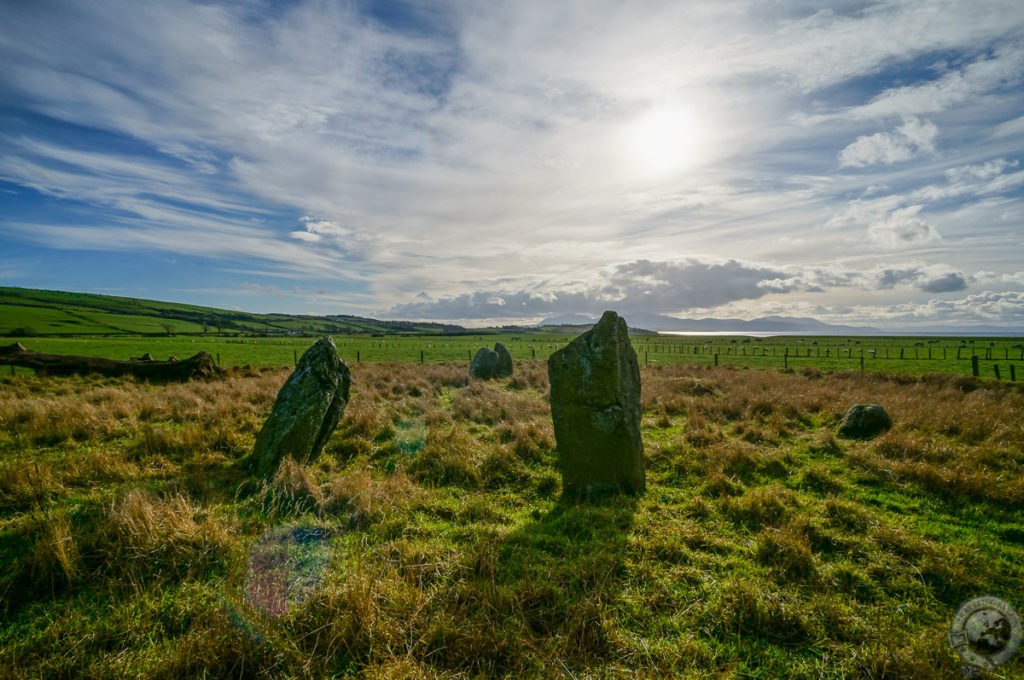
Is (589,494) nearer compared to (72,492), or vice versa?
(72,492)

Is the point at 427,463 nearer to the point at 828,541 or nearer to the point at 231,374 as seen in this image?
the point at 828,541

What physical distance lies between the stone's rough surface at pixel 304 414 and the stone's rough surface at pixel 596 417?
15.5ft

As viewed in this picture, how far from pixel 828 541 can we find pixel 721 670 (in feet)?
10.8

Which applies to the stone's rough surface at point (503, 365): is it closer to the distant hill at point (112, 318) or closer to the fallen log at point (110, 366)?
the fallen log at point (110, 366)

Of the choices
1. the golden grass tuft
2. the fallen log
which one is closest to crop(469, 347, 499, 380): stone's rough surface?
the fallen log

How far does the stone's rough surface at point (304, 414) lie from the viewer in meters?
7.84

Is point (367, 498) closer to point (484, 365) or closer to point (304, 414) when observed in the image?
point (304, 414)

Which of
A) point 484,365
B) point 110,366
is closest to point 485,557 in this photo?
point 484,365

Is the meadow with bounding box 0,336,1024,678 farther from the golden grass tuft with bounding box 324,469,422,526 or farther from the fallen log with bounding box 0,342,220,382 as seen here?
the fallen log with bounding box 0,342,220,382

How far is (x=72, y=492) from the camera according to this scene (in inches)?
252

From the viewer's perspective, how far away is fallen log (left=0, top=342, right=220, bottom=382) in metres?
18.1

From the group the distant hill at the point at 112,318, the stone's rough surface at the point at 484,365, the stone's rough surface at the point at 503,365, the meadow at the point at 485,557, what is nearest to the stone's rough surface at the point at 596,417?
the meadow at the point at 485,557

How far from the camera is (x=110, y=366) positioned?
18.4 m

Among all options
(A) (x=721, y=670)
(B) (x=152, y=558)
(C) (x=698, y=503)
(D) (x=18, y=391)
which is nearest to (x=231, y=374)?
(D) (x=18, y=391)
